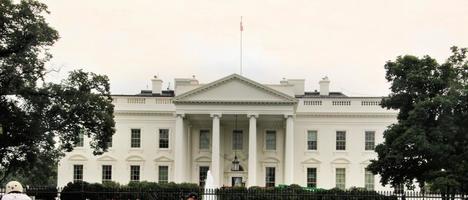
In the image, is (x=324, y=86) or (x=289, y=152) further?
(x=324, y=86)

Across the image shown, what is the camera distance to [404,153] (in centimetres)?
3431

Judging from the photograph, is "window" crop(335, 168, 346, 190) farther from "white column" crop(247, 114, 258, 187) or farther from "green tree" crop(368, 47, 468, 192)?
"green tree" crop(368, 47, 468, 192)

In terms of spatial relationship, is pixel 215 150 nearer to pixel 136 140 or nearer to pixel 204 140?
pixel 204 140

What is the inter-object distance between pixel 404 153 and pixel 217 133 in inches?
931

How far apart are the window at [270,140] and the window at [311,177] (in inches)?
139

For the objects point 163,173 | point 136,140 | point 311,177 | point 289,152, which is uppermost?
point 136,140

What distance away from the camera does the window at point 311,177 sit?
198 ft

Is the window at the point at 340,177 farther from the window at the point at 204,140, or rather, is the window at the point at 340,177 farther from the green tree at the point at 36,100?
the green tree at the point at 36,100

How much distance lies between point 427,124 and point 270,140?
2721cm

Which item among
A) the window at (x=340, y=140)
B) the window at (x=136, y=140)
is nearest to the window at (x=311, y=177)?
the window at (x=340, y=140)

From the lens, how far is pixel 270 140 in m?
60.7

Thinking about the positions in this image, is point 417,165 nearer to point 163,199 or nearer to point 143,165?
point 163,199

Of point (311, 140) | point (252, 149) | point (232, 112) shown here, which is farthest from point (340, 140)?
point (232, 112)

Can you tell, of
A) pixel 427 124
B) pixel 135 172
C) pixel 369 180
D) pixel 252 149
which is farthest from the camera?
pixel 135 172
